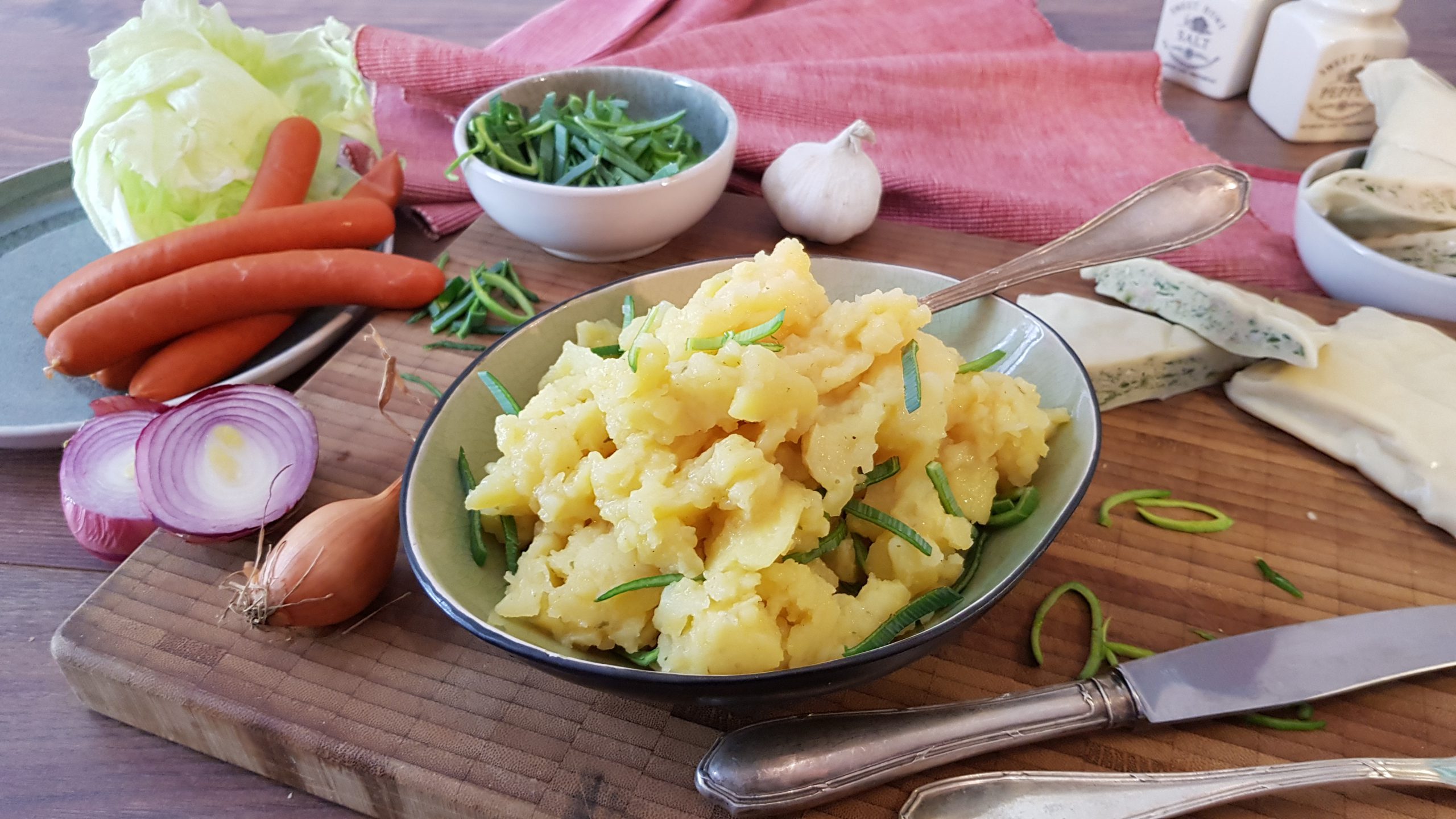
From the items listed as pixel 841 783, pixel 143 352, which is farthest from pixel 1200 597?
pixel 143 352

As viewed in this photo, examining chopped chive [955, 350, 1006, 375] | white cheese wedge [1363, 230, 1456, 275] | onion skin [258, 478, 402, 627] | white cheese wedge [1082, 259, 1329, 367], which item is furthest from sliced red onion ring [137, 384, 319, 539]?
white cheese wedge [1363, 230, 1456, 275]

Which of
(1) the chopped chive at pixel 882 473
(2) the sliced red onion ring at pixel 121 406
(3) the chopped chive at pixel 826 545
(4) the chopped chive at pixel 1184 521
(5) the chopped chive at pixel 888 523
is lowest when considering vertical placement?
(4) the chopped chive at pixel 1184 521

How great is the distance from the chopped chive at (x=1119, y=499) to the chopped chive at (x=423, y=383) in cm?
148

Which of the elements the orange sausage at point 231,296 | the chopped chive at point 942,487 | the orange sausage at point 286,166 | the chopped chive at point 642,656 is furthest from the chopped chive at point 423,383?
the chopped chive at point 942,487

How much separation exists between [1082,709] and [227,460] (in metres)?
1.63

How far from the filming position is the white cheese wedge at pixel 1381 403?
1.81 metres

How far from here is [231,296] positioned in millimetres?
2162

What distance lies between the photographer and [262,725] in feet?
4.61

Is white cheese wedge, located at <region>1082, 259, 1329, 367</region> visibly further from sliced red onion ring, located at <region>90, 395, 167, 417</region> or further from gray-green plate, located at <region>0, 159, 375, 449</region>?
sliced red onion ring, located at <region>90, 395, 167, 417</region>

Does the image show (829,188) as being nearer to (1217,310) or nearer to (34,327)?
(1217,310)

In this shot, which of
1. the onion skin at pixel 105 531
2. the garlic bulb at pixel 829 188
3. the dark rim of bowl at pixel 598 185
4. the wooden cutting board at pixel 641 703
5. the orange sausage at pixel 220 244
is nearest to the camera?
the wooden cutting board at pixel 641 703

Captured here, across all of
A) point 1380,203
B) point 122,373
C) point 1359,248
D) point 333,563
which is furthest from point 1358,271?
point 122,373

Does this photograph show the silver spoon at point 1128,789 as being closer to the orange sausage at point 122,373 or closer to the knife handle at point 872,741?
the knife handle at point 872,741

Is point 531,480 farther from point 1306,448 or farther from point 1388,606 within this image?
point 1306,448
